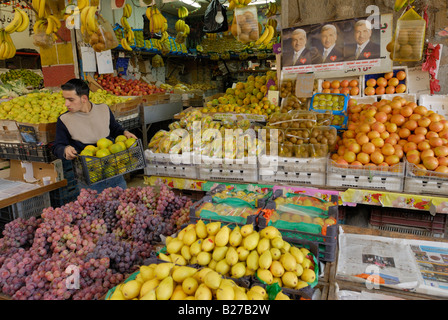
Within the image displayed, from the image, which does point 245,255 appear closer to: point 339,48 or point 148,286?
point 148,286

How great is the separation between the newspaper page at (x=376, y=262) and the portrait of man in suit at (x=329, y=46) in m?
3.08

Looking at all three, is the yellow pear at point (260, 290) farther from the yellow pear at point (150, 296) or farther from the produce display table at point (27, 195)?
the produce display table at point (27, 195)

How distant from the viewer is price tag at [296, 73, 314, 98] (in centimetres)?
421

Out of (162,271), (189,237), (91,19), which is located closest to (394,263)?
(189,237)

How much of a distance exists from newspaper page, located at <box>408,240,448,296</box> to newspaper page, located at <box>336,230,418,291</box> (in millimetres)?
32

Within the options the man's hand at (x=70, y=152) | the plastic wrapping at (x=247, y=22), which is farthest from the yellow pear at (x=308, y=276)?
the plastic wrapping at (x=247, y=22)

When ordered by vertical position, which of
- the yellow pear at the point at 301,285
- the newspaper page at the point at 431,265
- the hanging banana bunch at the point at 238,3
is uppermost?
the hanging banana bunch at the point at 238,3

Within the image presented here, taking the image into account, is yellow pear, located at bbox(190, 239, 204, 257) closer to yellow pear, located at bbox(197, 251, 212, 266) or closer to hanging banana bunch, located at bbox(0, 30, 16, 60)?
yellow pear, located at bbox(197, 251, 212, 266)

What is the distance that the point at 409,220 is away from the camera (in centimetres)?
277

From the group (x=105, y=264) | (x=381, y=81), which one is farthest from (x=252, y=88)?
(x=105, y=264)

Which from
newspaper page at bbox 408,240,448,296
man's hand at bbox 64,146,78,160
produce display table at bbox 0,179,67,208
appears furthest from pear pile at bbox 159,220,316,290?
produce display table at bbox 0,179,67,208

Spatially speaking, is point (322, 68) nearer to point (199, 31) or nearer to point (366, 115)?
point (366, 115)

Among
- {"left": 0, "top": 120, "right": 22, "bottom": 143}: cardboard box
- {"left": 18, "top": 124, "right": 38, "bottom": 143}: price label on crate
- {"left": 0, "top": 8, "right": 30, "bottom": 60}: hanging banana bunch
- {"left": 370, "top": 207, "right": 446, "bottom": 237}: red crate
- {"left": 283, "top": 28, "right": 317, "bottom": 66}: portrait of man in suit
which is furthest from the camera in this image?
{"left": 283, "top": 28, "right": 317, "bottom": 66}: portrait of man in suit

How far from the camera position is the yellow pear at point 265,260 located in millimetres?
1348
